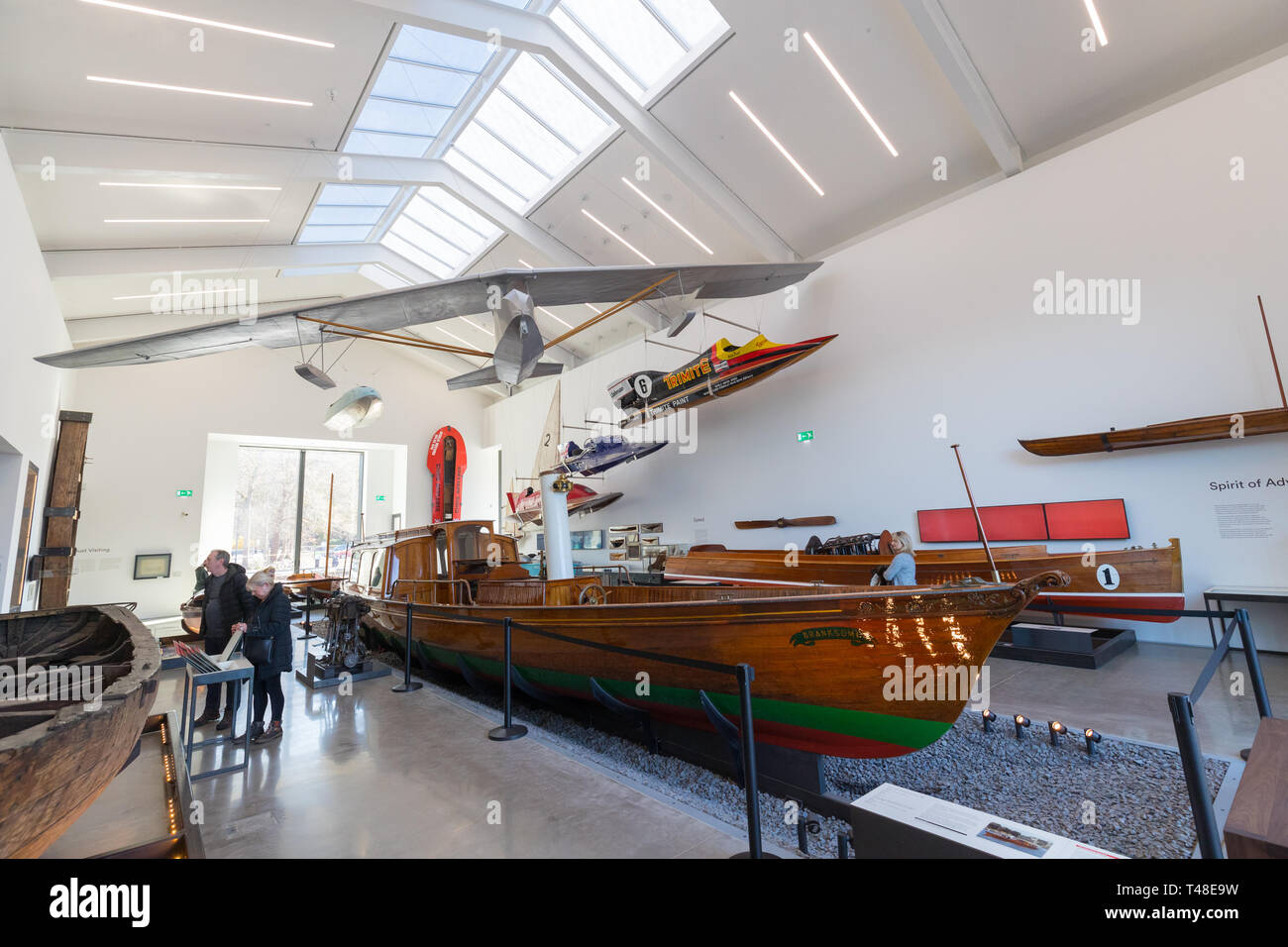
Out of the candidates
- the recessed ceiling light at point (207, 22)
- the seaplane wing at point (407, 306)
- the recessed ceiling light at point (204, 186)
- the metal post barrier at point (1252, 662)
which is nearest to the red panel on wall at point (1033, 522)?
the metal post barrier at point (1252, 662)

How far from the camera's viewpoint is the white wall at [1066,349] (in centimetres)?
487

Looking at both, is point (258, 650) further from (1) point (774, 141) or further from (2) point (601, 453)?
(1) point (774, 141)

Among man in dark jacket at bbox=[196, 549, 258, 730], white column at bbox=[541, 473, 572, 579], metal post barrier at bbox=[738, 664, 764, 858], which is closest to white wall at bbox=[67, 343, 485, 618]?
man in dark jacket at bbox=[196, 549, 258, 730]

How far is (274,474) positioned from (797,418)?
46.3 feet

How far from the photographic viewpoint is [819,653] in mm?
2818

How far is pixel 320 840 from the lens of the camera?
2387 millimetres

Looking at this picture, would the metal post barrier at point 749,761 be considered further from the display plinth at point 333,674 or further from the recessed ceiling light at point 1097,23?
the recessed ceiling light at point 1097,23

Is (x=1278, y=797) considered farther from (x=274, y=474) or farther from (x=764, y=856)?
(x=274, y=474)

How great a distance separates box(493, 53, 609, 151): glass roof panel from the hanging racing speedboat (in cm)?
927

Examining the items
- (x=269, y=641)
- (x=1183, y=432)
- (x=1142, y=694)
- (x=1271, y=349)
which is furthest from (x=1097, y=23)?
(x=269, y=641)

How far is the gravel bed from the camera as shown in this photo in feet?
7.93

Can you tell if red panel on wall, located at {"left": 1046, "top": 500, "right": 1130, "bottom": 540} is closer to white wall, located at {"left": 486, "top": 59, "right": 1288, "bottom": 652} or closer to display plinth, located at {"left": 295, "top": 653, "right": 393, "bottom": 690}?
white wall, located at {"left": 486, "top": 59, "right": 1288, "bottom": 652}

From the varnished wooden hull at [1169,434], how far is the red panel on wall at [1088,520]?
0.54m
